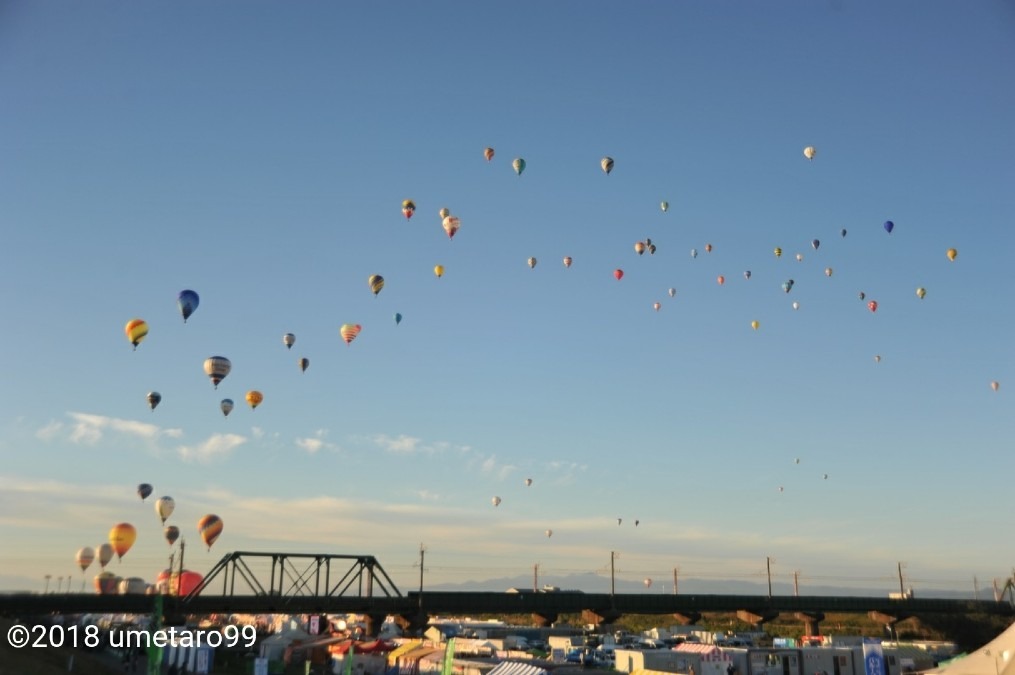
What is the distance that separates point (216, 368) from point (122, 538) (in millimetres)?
20551

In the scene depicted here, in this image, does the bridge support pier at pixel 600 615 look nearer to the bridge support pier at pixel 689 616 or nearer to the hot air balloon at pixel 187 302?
the bridge support pier at pixel 689 616

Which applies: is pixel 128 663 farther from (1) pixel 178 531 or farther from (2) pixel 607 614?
(2) pixel 607 614

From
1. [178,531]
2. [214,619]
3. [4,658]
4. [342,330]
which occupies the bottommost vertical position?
[214,619]

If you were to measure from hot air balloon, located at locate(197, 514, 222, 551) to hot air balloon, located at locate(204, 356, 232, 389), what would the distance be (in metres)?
19.5

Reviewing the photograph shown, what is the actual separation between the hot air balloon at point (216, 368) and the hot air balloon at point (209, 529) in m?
19.5

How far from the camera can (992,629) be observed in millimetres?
107688

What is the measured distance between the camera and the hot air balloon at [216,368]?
66938mm

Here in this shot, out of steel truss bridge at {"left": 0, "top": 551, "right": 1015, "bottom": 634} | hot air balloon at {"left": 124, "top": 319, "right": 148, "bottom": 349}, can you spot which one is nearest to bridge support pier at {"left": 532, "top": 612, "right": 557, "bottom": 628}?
steel truss bridge at {"left": 0, "top": 551, "right": 1015, "bottom": 634}

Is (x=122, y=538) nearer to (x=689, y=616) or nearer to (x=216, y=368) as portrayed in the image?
(x=216, y=368)

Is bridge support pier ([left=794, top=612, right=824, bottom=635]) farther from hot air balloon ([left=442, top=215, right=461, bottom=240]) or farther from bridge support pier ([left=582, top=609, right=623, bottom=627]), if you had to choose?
hot air balloon ([left=442, top=215, right=461, bottom=240])

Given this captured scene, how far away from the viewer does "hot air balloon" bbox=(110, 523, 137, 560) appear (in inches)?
2965

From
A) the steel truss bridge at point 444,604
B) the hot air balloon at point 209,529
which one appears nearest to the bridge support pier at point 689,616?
the steel truss bridge at point 444,604

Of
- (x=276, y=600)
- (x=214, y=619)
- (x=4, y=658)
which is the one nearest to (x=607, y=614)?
(x=276, y=600)

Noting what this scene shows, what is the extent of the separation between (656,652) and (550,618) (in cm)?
5801
